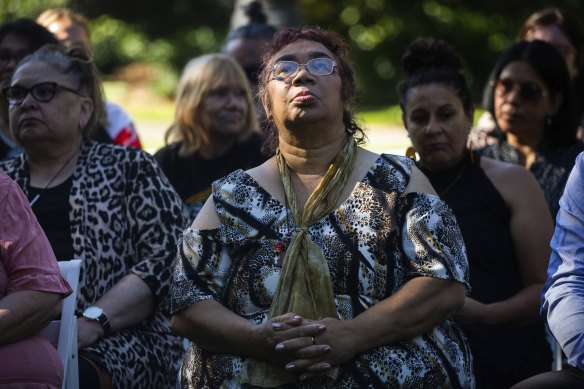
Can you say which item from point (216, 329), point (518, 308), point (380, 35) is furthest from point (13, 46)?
point (380, 35)

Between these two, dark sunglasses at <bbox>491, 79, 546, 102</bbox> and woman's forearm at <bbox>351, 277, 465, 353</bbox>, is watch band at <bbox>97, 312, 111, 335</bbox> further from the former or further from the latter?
dark sunglasses at <bbox>491, 79, 546, 102</bbox>

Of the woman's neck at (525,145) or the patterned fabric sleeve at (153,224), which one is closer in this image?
the patterned fabric sleeve at (153,224)

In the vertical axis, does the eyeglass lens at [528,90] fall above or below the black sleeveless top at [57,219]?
above

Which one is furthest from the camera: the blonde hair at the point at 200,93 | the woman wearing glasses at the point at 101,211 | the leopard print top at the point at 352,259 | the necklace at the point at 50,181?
the blonde hair at the point at 200,93

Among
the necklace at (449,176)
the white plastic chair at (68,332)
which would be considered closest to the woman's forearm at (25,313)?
the white plastic chair at (68,332)

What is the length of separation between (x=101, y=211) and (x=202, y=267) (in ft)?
Result: 3.20

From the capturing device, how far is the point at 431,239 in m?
3.67

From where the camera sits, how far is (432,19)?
19.6 meters

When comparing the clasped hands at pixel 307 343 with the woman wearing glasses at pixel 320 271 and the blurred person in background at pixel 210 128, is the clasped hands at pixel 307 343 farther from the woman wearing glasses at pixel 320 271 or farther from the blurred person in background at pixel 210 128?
the blurred person in background at pixel 210 128

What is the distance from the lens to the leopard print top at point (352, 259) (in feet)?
12.0

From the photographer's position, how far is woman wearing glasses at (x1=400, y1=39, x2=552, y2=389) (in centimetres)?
438

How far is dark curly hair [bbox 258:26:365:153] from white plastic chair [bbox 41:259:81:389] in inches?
42.0

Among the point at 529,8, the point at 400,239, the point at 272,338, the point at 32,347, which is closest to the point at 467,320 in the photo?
the point at 400,239

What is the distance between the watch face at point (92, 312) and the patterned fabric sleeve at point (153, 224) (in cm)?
25
